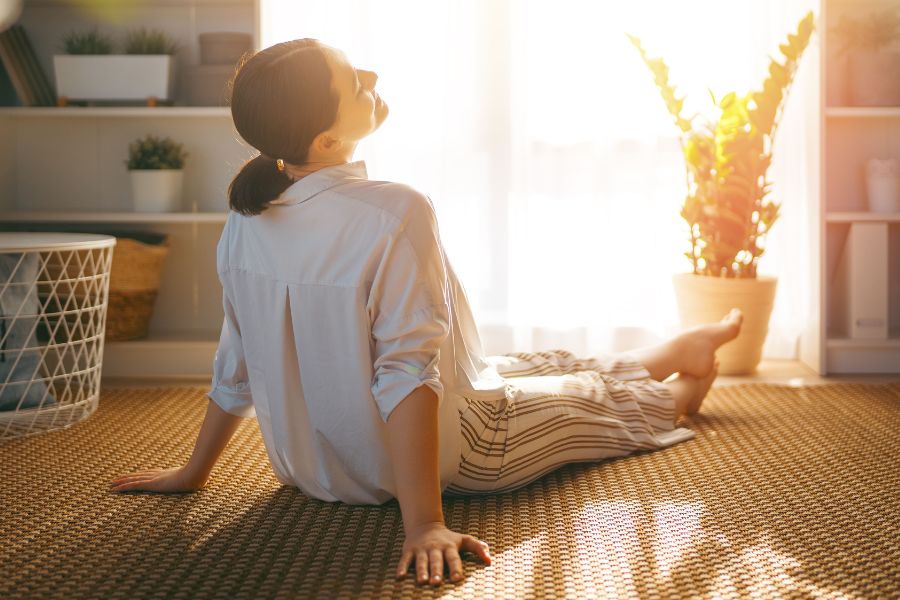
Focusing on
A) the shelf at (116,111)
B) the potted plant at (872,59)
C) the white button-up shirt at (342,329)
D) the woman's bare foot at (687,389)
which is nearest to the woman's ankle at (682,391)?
the woman's bare foot at (687,389)

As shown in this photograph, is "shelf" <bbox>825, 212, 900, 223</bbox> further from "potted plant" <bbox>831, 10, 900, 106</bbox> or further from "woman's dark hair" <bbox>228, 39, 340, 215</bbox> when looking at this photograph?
"woman's dark hair" <bbox>228, 39, 340, 215</bbox>

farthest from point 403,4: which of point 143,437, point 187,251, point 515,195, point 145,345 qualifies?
point 143,437

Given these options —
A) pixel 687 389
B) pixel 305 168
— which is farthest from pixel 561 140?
pixel 305 168

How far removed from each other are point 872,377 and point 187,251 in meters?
2.01

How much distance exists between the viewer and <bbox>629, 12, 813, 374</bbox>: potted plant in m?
2.78

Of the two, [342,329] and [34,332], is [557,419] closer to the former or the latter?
[342,329]

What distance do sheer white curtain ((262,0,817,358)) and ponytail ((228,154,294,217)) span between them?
153 centimetres

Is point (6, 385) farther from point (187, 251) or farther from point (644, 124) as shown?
point (644, 124)

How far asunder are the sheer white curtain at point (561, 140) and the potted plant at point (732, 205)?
0.19 meters

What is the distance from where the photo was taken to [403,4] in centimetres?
302

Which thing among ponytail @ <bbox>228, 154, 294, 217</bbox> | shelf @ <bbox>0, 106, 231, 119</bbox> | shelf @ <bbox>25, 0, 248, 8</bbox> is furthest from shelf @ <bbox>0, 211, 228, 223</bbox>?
ponytail @ <bbox>228, 154, 294, 217</bbox>

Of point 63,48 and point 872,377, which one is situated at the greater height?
point 63,48

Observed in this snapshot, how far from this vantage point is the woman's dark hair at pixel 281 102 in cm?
142

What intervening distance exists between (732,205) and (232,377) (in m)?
1.69
